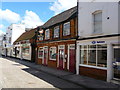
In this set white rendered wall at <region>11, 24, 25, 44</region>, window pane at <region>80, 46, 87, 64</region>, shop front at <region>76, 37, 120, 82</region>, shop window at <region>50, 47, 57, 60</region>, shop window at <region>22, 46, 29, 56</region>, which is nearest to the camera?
shop front at <region>76, 37, 120, 82</region>

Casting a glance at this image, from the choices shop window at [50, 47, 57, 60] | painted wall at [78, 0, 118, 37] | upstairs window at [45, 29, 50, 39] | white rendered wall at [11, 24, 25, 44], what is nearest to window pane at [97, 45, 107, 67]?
painted wall at [78, 0, 118, 37]

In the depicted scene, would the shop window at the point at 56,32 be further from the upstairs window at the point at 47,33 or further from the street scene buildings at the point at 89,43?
the upstairs window at the point at 47,33

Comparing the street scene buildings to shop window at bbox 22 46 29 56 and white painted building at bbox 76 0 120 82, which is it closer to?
white painted building at bbox 76 0 120 82

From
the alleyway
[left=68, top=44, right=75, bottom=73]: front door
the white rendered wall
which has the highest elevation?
the white rendered wall

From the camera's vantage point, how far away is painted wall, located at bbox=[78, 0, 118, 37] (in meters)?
10.1

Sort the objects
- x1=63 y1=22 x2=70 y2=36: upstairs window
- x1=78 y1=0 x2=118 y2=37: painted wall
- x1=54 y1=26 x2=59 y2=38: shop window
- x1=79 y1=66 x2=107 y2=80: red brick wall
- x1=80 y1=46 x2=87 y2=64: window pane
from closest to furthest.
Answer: x1=78 y1=0 x2=118 y2=37: painted wall < x1=79 y1=66 x2=107 y2=80: red brick wall < x1=80 y1=46 x2=87 y2=64: window pane < x1=63 y1=22 x2=70 y2=36: upstairs window < x1=54 y1=26 x2=59 y2=38: shop window

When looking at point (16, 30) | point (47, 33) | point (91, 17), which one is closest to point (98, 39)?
point (91, 17)

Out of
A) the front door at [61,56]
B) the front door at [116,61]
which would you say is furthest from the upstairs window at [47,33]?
the front door at [116,61]

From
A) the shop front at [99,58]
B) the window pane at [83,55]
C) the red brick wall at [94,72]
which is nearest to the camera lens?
the shop front at [99,58]

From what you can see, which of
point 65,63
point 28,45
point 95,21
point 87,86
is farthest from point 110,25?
point 28,45

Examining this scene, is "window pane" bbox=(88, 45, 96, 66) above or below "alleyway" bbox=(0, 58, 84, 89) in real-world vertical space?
above

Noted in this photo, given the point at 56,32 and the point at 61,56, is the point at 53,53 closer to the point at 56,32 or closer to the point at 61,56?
the point at 61,56

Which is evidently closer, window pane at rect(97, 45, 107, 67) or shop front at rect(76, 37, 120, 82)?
shop front at rect(76, 37, 120, 82)

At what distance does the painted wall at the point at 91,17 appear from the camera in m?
10.1
